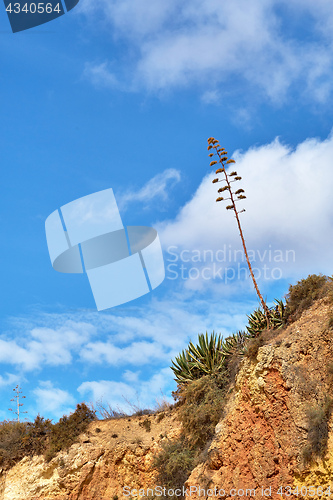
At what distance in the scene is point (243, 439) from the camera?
11.8 meters

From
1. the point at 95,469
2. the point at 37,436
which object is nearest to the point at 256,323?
the point at 95,469

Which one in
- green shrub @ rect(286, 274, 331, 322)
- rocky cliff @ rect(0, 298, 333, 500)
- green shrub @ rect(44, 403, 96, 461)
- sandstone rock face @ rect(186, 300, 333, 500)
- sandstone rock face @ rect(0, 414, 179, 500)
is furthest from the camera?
green shrub @ rect(44, 403, 96, 461)

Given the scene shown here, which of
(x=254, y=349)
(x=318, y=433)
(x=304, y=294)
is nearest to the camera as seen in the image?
(x=318, y=433)

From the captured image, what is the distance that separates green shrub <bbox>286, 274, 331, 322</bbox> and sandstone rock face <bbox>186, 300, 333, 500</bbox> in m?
Answer: 0.59

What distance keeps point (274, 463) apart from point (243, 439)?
1158 millimetres

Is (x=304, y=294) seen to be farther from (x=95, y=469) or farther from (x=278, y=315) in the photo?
(x=95, y=469)

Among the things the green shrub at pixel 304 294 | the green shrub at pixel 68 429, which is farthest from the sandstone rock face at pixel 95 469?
the green shrub at pixel 304 294

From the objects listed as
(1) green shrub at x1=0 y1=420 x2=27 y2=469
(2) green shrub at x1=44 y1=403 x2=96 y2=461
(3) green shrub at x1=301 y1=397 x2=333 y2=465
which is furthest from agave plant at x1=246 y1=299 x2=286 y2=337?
(1) green shrub at x1=0 y1=420 x2=27 y2=469

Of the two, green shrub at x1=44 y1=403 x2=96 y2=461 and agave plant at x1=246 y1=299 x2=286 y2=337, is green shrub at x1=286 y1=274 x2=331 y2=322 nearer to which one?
agave plant at x1=246 y1=299 x2=286 y2=337

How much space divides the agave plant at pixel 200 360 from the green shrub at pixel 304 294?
2.95 m

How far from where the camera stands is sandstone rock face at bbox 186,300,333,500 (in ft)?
34.0

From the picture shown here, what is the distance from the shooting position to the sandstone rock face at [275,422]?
1036 centimetres

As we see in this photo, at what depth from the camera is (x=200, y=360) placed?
1597cm

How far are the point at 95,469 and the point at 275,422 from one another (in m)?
8.32
